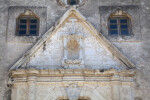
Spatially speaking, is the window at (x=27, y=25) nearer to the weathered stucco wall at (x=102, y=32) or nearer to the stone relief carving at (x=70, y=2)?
the weathered stucco wall at (x=102, y=32)

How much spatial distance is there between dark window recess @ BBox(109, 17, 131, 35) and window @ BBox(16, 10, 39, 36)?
9.50 feet

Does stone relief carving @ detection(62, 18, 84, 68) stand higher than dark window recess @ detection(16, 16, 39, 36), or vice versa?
dark window recess @ detection(16, 16, 39, 36)

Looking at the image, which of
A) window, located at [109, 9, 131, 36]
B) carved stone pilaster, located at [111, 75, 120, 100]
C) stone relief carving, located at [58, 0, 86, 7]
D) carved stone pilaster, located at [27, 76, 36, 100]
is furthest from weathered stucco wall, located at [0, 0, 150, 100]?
carved stone pilaster, located at [27, 76, 36, 100]

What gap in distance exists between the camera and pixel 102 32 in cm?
1089

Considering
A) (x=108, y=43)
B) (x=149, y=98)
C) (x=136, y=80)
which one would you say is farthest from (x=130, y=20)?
(x=149, y=98)

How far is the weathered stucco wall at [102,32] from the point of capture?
10070 mm

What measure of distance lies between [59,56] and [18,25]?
83.9 inches

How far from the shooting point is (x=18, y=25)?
11.1m

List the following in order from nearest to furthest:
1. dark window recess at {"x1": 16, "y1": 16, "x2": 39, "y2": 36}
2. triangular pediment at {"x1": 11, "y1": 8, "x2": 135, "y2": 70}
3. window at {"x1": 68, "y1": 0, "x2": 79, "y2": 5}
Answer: triangular pediment at {"x1": 11, "y1": 8, "x2": 135, "y2": 70}, dark window recess at {"x1": 16, "y1": 16, "x2": 39, "y2": 36}, window at {"x1": 68, "y1": 0, "x2": 79, "y2": 5}

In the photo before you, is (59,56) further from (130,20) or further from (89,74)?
(130,20)

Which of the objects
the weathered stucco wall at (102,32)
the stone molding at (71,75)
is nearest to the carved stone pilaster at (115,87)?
the stone molding at (71,75)

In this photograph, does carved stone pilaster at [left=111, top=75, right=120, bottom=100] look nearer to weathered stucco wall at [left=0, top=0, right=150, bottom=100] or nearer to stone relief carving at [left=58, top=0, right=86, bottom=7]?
weathered stucco wall at [left=0, top=0, right=150, bottom=100]

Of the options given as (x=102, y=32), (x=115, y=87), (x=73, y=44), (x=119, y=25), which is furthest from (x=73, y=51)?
(x=119, y=25)

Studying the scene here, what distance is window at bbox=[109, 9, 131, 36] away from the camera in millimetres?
11062
